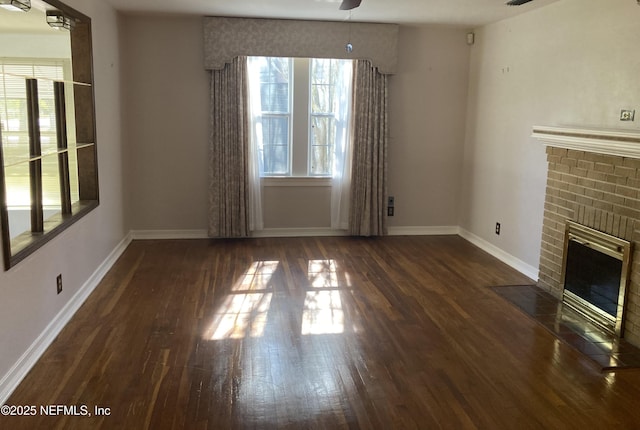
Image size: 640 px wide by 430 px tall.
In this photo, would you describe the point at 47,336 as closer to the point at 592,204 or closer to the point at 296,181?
the point at 296,181

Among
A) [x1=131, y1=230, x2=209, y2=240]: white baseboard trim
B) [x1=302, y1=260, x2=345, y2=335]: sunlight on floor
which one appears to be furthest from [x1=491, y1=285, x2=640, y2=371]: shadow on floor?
[x1=131, y1=230, x2=209, y2=240]: white baseboard trim

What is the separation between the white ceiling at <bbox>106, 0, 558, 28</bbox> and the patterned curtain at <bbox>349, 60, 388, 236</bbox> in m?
0.67

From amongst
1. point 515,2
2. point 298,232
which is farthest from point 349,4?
point 298,232

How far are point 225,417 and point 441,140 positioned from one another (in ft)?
15.0

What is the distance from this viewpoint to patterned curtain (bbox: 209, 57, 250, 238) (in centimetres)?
576

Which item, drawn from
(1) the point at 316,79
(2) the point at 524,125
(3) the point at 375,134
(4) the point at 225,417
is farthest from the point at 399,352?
(1) the point at 316,79

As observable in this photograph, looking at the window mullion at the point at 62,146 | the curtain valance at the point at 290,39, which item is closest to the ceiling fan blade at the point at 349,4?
the curtain valance at the point at 290,39

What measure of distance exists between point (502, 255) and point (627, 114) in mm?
2113

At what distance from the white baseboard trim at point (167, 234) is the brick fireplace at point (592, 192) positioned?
3557 millimetres

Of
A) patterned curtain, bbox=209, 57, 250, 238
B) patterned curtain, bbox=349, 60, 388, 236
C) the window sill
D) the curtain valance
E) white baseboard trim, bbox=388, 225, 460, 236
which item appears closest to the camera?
the curtain valance

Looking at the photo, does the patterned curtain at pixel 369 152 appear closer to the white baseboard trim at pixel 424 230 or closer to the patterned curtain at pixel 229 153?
the white baseboard trim at pixel 424 230

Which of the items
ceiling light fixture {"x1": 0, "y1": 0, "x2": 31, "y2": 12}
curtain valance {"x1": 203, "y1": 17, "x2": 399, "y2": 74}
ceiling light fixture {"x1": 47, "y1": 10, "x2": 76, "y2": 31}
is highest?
curtain valance {"x1": 203, "y1": 17, "x2": 399, "y2": 74}

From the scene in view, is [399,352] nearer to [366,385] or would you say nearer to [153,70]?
[366,385]

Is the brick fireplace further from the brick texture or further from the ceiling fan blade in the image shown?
the ceiling fan blade
